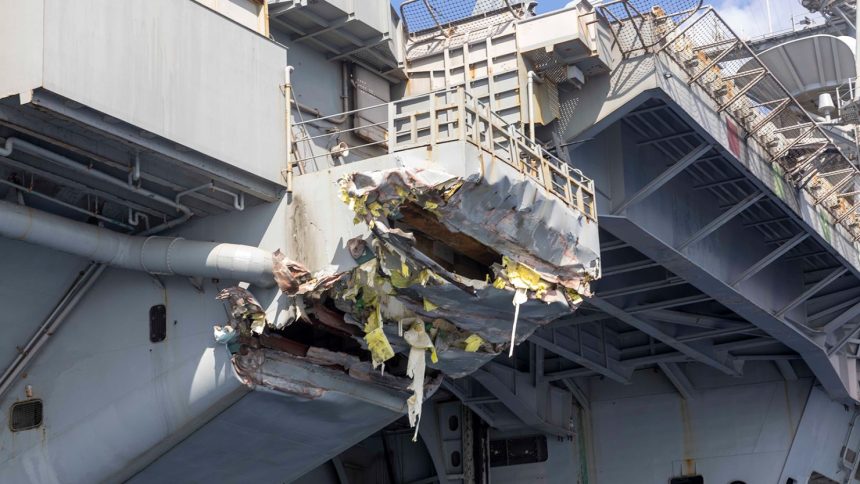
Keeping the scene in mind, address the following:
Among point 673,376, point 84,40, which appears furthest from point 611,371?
point 84,40

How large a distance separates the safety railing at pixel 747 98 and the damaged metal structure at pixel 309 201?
0.09 meters

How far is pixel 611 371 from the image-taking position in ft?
101

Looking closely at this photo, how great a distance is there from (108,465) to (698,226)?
12.4 metres

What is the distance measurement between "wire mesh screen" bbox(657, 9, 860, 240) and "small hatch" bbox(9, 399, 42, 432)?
11.0 metres

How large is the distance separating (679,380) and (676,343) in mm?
3778

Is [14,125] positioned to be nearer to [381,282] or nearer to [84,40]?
[84,40]

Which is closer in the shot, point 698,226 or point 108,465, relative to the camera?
point 108,465

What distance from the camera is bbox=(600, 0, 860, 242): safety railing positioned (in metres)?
22.5

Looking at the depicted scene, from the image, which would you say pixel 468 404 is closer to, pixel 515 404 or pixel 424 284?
pixel 515 404

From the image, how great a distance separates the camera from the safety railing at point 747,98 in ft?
73.9

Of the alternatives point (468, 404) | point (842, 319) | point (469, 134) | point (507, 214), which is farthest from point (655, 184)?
point (468, 404)

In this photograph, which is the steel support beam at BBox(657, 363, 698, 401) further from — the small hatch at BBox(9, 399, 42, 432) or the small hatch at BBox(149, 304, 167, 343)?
the small hatch at BBox(9, 399, 42, 432)

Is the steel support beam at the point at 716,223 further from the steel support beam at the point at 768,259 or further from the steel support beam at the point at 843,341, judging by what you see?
the steel support beam at the point at 843,341

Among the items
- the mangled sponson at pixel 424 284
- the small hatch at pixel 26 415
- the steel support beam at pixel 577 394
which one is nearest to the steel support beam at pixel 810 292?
the steel support beam at pixel 577 394
